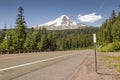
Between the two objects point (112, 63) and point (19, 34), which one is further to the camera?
point (19, 34)

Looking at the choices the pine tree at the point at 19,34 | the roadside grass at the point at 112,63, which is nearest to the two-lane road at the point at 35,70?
the roadside grass at the point at 112,63

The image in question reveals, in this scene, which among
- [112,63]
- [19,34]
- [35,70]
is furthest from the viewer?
[19,34]

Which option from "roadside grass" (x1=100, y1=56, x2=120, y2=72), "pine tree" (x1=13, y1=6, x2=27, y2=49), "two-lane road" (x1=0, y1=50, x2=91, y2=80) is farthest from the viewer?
"pine tree" (x1=13, y1=6, x2=27, y2=49)

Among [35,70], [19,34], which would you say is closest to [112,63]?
[35,70]

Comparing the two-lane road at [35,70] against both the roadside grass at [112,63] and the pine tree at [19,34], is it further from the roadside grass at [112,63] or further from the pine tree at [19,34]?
the pine tree at [19,34]

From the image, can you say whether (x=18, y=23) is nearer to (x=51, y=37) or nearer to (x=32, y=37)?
(x=32, y=37)

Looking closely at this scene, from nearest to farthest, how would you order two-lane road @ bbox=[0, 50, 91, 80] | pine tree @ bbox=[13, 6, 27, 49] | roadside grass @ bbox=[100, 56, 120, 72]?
two-lane road @ bbox=[0, 50, 91, 80], roadside grass @ bbox=[100, 56, 120, 72], pine tree @ bbox=[13, 6, 27, 49]

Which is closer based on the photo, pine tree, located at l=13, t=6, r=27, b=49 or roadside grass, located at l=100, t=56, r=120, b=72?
roadside grass, located at l=100, t=56, r=120, b=72

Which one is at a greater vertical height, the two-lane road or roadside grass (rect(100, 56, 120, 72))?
the two-lane road

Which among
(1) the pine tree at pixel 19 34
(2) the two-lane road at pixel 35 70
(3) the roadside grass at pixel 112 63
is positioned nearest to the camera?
(2) the two-lane road at pixel 35 70

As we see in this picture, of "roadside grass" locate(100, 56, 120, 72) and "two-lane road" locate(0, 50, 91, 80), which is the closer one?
"two-lane road" locate(0, 50, 91, 80)

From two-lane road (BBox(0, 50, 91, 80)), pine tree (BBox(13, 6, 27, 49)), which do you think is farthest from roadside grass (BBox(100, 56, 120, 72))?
pine tree (BBox(13, 6, 27, 49))

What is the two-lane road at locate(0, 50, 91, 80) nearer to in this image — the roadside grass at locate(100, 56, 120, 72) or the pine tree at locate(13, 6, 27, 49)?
the roadside grass at locate(100, 56, 120, 72)

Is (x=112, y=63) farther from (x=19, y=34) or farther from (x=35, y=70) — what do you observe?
(x=19, y=34)
